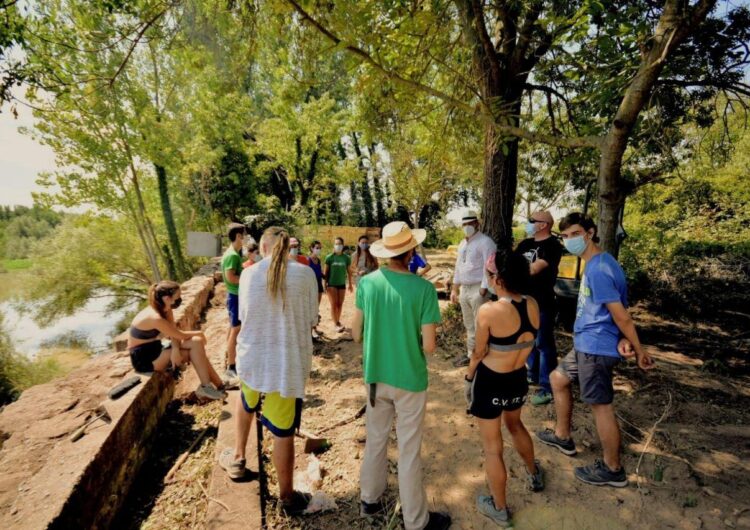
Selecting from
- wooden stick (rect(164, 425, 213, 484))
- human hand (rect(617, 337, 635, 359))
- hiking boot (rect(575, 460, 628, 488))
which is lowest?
wooden stick (rect(164, 425, 213, 484))

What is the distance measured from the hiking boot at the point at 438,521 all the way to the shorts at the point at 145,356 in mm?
3311

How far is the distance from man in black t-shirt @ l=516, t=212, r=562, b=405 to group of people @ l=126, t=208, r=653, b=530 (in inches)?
28.3

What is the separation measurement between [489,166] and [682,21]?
273 centimetres

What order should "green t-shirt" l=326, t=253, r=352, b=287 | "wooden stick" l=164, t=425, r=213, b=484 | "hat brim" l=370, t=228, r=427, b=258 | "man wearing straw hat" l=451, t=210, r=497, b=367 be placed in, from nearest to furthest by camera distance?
"hat brim" l=370, t=228, r=427, b=258 → "wooden stick" l=164, t=425, r=213, b=484 → "man wearing straw hat" l=451, t=210, r=497, b=367 → "green t-shirt" l=326, t=253, r=352, b=287

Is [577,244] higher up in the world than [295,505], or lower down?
higher up

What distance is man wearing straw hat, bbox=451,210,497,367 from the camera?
417 centimetres

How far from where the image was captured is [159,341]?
397 centimetres

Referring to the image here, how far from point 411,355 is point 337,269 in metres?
4.07

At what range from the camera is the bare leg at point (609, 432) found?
2490 millimetres

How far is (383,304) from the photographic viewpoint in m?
2.16

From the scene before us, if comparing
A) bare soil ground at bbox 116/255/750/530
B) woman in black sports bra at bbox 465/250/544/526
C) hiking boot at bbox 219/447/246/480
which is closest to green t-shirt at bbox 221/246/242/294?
bare soil ground at bbox 116/255/750/530

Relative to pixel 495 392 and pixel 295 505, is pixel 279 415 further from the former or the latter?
pixel 495 392

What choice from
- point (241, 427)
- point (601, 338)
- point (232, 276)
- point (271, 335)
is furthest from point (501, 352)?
point (232, 276)

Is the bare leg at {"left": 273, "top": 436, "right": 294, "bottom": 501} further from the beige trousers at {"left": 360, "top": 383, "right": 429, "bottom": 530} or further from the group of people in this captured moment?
the beige trousers at {"left": 360, "top": 383, "right": 429, "bottom": 530}
